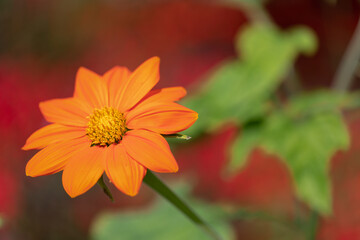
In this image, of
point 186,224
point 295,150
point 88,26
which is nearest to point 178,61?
point 88,26

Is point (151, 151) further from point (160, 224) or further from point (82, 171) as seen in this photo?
point (160, 224)

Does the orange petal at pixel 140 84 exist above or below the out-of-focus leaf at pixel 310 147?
above

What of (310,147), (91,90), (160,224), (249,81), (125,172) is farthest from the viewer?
(160,224)

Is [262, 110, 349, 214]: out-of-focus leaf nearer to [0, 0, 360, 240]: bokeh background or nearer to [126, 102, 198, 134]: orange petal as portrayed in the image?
[0, 0, 360, 240]: bokeh background

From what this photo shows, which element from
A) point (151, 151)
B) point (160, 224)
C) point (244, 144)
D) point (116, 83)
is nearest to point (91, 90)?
point (116, 83)

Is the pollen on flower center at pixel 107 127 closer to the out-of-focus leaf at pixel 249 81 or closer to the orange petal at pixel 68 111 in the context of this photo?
the orange petal at pixel 68 111

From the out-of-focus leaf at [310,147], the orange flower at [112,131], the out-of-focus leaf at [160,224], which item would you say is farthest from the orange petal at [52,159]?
the out-of-focus leaf at [160,224]

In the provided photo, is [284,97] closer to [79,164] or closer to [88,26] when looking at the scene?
[88,26]
